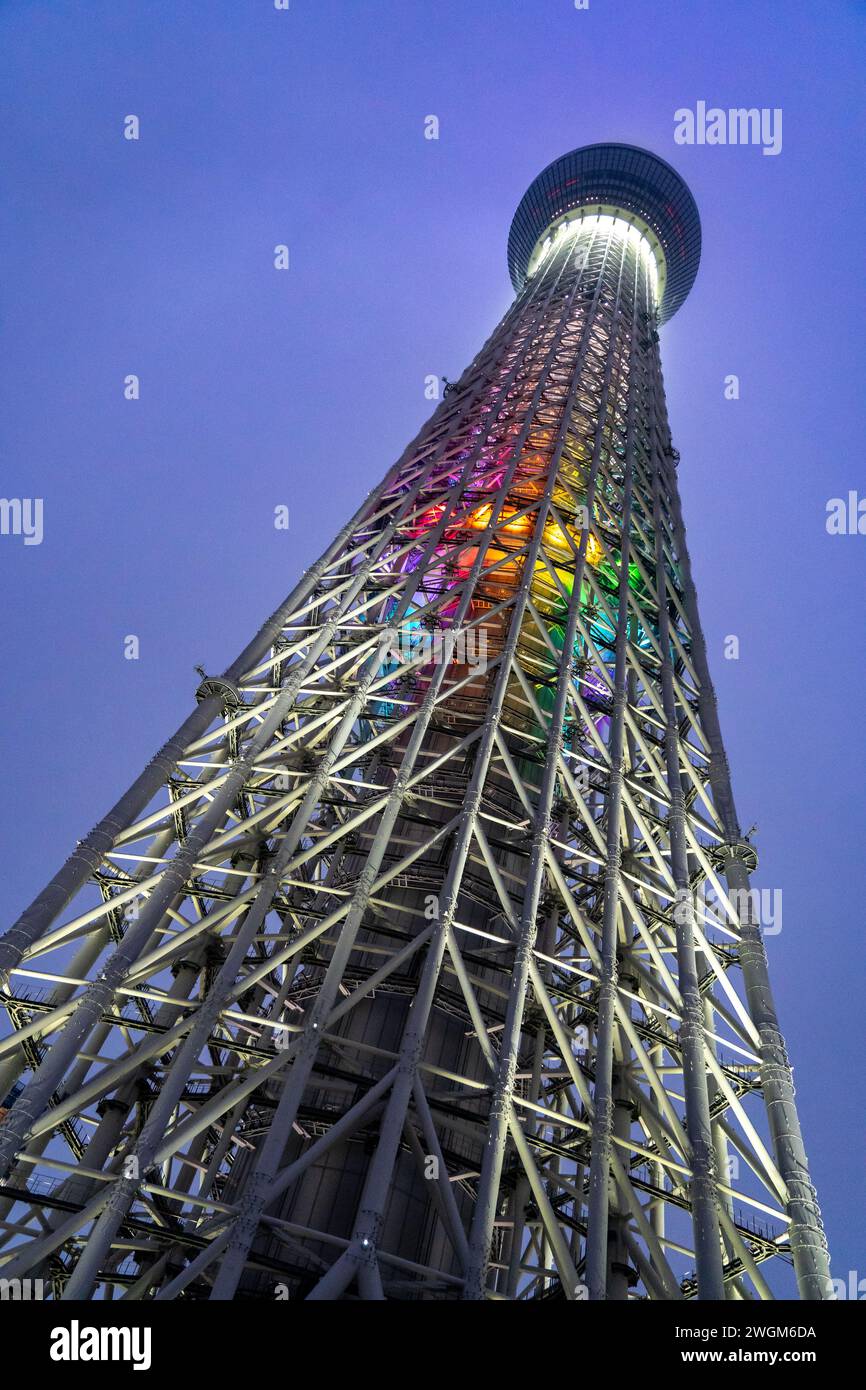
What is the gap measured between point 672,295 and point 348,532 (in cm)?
5023

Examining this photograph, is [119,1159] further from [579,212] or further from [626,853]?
[579,212]

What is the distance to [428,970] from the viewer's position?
18.3 meters

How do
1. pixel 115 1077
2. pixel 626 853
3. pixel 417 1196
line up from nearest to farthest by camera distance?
pixel 115 1077
pixel 417 1196
pixel 626 853

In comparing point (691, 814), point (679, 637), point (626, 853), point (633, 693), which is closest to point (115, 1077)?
point (626, 853)

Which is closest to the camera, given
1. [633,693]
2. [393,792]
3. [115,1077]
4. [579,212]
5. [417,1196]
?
[115,1077]

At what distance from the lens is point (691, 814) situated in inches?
1115

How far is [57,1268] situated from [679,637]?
87.5ft

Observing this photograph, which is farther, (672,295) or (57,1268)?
(672,295)

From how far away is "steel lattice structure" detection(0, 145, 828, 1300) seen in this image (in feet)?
54.7

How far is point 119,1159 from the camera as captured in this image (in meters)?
20.3

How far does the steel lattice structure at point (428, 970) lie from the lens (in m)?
16.7

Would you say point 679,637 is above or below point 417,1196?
above

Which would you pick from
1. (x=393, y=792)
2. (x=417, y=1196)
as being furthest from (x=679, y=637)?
(x=417, y=1196)
